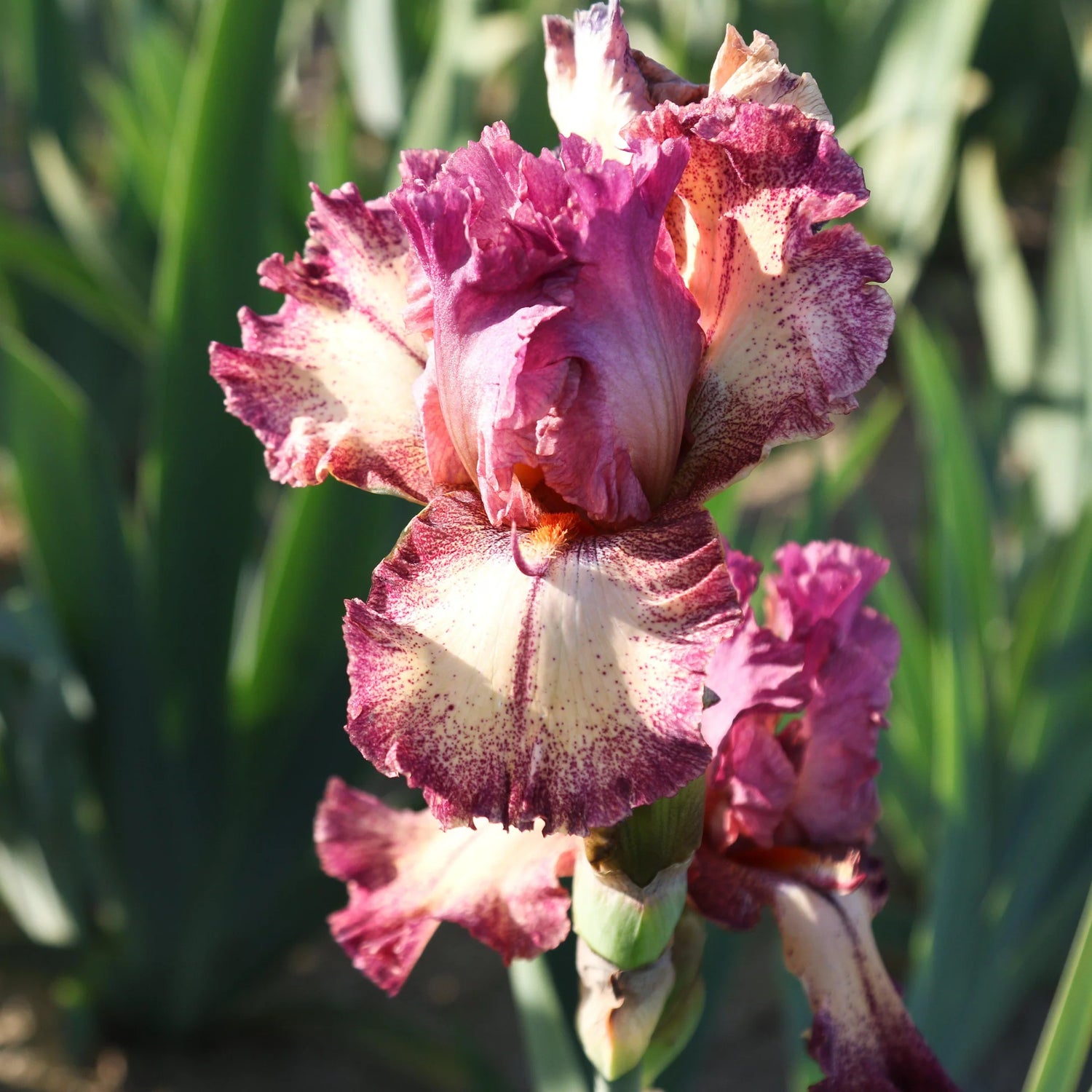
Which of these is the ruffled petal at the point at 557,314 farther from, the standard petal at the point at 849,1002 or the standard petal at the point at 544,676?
the standard petal at the point at 849,1002

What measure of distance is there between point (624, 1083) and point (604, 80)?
1.26 ft

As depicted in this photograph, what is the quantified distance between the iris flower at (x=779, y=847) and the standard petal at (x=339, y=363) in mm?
150

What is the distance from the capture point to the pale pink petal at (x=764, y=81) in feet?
1.34

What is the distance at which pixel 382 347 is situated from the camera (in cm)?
48

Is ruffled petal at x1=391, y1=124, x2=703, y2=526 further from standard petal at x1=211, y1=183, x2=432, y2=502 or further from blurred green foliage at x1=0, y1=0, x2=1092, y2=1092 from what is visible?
blurred green foliage at x1=0, y1=0, x2=1092, y2=1092

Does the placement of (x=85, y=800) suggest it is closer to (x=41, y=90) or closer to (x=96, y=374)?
(x=96, y=374)

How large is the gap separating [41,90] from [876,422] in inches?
54.2

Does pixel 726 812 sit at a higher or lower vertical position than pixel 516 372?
lower

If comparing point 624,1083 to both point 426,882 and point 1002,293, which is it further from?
point 1002,293

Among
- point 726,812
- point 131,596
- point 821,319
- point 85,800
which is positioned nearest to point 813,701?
point 726,812

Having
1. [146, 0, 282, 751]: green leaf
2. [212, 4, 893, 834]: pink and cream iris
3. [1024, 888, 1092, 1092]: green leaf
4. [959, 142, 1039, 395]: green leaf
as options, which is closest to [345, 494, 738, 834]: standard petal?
[212, 4, 893, 834]: pink and cream iris

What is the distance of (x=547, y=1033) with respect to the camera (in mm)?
679

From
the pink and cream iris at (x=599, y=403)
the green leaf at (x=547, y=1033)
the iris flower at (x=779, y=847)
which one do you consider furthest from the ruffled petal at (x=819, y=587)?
the green leaf at (x=547, y=1033)

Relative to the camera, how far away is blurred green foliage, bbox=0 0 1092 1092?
0.98 m
